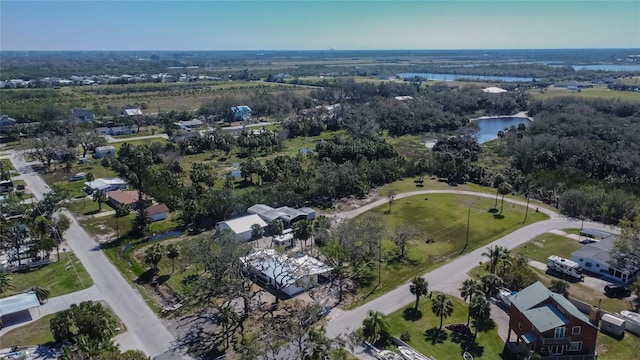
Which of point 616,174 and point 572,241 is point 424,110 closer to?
point 616,174

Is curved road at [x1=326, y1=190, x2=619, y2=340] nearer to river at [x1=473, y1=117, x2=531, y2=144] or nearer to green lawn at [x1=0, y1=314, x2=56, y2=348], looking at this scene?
green lawn at [x1=0, y1=314, x2=56, y2=348]

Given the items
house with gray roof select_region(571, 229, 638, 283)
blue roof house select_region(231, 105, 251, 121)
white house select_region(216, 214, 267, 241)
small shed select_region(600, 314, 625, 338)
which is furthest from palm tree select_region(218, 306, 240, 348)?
blue roof house select_region(231, 105, 251, 121)

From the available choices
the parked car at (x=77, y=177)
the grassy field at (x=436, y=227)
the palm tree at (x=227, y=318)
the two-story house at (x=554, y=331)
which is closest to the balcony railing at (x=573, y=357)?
the two-story house at (x=554, y=331)

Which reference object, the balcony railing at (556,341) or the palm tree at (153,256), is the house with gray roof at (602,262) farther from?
the palm tree at (153,256)

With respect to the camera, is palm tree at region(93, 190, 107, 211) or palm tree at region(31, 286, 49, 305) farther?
palm tree at region(93, 190, 107, 211)

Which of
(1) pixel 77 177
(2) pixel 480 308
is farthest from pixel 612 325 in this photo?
(1) pixel 77 177
